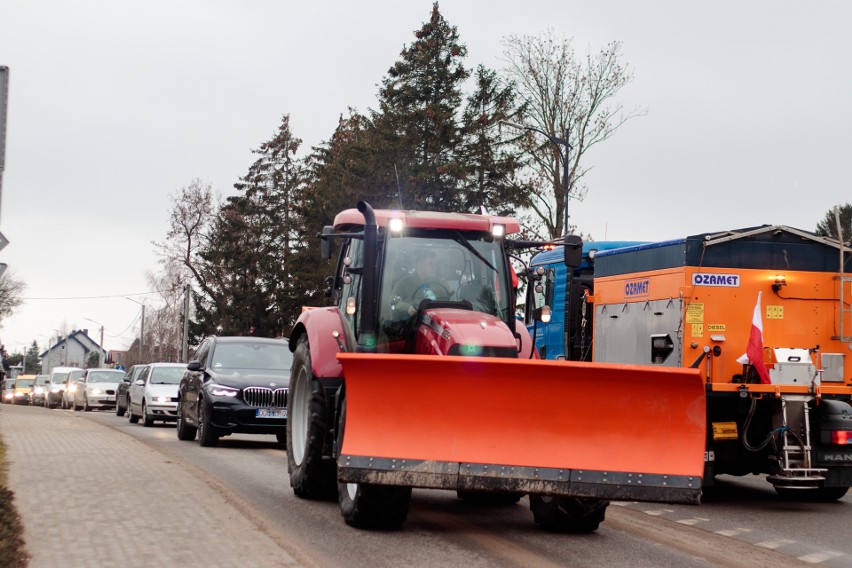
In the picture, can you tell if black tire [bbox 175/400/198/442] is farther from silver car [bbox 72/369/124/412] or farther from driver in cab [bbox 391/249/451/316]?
silver car [bbox 72/369/124/412]

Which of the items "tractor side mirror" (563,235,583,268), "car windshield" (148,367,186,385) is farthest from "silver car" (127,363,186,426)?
"tractor side mirror" (563,235,583,268)

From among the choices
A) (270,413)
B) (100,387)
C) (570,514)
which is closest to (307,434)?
(570,514)

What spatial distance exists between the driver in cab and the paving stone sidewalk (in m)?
2.18

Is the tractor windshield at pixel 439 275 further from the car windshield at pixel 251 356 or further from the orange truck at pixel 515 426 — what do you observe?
the car windshield at pixel 251 356

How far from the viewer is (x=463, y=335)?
8.75m

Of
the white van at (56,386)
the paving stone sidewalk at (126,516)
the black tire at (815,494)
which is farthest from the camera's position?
the white van at (56,386)

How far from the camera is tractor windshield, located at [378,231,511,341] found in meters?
9.65

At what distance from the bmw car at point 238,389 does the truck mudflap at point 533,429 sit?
9634 millimetres

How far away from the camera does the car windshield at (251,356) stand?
19.2m

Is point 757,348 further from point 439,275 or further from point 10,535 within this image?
point 10,535

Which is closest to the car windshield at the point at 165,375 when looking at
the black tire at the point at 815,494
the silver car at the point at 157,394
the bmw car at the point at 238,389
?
the silver car at the point at 157,394

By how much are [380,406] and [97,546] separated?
214 centimetres

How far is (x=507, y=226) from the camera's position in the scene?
1014 cm

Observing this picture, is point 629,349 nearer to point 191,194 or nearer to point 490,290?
point 490,290
